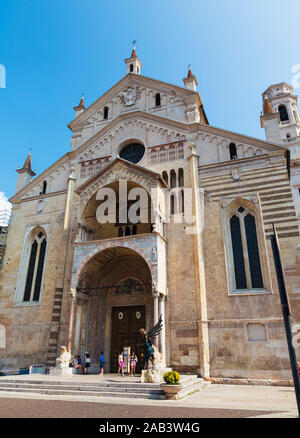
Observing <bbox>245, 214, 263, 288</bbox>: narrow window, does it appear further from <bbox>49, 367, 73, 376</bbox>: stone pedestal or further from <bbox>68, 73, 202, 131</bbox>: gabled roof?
<bbox>68, 73, 202, 131</bbox>: gabled roof

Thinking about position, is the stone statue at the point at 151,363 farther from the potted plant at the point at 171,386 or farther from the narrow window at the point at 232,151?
the narrow window at the point at 232,151

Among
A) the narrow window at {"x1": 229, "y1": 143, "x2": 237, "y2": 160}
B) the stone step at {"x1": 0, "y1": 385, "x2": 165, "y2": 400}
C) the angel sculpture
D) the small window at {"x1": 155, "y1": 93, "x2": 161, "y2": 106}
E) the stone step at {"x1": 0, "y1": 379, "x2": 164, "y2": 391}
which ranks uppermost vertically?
the small window at {"x1": 155, "y1": 93, "x2": 161, "y2": 106}

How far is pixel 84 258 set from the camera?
719 inches

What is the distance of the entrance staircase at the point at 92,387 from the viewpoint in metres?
11.4

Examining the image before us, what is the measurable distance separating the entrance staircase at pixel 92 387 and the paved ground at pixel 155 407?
1.96 feet

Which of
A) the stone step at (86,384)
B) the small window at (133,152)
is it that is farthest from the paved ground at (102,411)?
the small window at (133,152)

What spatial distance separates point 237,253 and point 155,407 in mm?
10148

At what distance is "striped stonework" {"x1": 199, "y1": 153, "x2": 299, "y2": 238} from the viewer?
16.5 metres

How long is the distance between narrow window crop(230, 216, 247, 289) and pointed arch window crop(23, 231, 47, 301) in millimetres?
12750

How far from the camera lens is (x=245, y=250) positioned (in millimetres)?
17094

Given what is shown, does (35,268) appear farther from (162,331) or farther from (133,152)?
(133,152)

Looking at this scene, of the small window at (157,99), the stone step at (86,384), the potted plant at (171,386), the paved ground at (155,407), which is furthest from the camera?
the small window at (157,99)

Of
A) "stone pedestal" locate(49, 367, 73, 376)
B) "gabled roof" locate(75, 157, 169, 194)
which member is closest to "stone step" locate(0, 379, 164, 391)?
"stone pedestal" locate(49, 367, 73, 376)

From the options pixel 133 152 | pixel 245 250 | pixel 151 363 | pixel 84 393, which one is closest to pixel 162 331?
pixel 151 363
